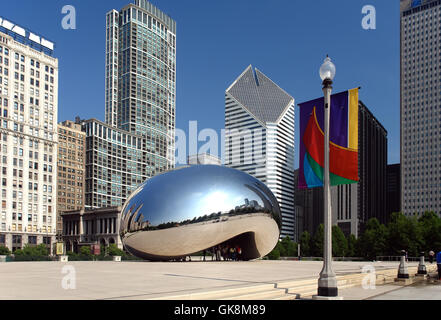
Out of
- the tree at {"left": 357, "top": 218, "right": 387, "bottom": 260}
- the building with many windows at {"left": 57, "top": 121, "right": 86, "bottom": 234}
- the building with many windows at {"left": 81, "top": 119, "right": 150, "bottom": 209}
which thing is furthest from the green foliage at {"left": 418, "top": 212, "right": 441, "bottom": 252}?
the building with many windows at {"left": 57, "top": 121, "right": 86, "bottom": 234}

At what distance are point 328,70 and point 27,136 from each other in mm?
112696

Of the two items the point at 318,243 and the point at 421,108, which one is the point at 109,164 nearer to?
the point at 318,243

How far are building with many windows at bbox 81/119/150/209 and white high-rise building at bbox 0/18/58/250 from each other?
169ft

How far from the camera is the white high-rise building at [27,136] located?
110 m

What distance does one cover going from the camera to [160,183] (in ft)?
100.0

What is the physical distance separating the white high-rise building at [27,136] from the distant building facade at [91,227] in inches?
919

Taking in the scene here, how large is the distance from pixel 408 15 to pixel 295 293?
20131 cm

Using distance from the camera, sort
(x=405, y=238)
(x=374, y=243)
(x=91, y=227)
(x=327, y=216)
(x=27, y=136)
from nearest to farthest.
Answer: (x=327, y=216)
(x=405, y=238)
(x=374, y=243)
(x=27, y=136)
(x=91, y=227)

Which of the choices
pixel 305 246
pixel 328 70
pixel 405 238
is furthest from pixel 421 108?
Result: pixel 328 70

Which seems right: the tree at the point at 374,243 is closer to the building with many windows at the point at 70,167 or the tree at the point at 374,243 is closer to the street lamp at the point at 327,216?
the street lamp at the point at 327,216

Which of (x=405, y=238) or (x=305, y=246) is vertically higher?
(x=405, y=238)

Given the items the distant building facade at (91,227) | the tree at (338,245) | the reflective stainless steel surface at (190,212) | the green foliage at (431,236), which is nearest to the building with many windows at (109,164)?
the distant building facade at (91,227)

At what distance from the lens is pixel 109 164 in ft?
595

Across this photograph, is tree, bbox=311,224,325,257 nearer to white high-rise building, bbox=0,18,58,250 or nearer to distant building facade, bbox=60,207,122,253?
distant building facade, bbox=60,207,122,253
